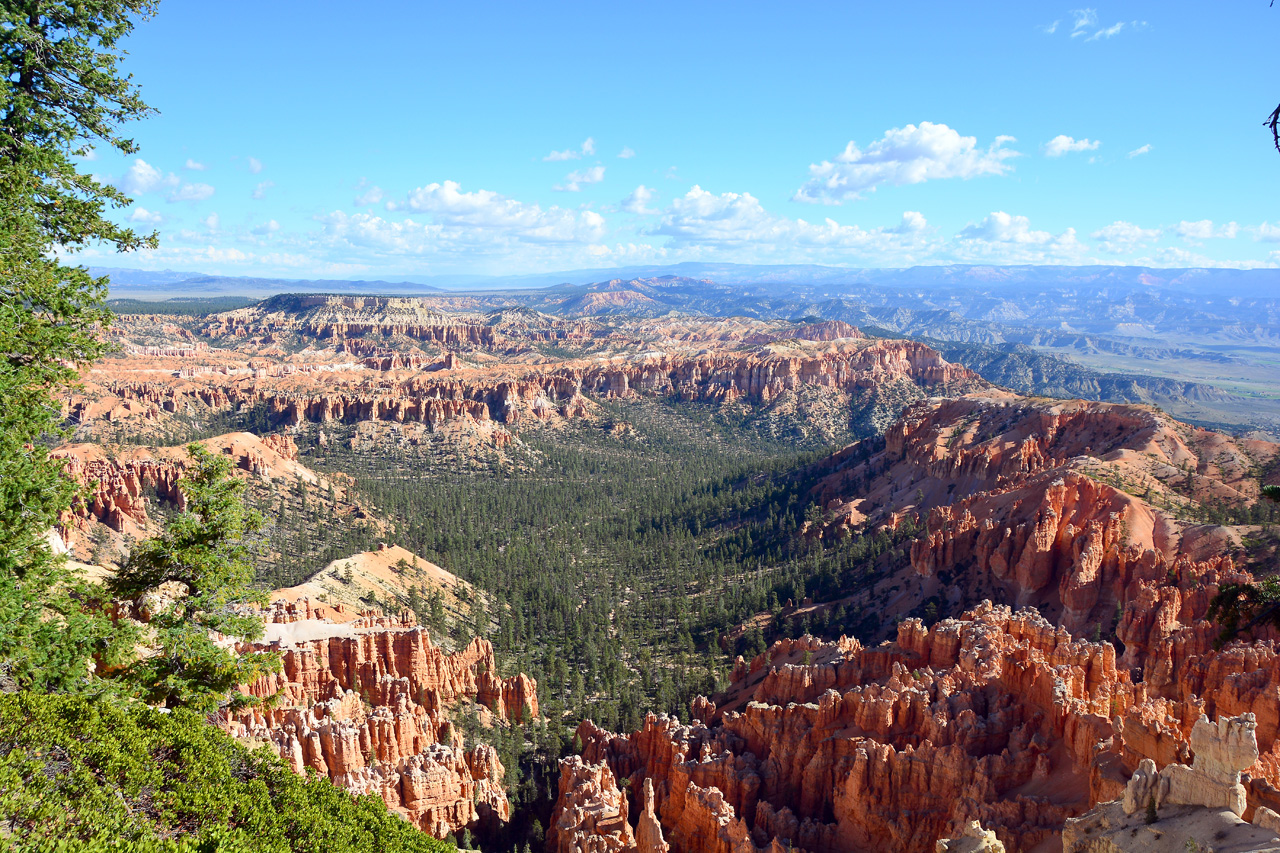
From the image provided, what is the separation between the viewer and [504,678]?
190ft

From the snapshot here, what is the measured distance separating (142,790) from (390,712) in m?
25.7

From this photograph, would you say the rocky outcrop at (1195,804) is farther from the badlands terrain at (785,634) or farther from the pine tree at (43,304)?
the pine tree at (43,304)

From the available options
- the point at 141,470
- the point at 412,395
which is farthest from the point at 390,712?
the point at 412,395

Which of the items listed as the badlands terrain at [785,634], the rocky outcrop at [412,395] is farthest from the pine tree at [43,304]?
the rocky outcrop at [412,395]

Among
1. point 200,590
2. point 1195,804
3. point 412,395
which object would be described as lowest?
point 412,395

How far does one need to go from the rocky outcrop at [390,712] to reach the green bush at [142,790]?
27.5 feet

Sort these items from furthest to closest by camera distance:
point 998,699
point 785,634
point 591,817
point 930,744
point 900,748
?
1. point 785,634
2. point 998,699
3. point 591,817
4. point 900,748
5. point 930,744

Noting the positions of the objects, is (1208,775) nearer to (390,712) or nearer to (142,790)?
(142,790)

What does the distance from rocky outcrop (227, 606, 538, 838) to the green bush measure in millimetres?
8372

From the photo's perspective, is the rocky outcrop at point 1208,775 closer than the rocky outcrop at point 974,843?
Yes

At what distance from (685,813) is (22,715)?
82.0 feet

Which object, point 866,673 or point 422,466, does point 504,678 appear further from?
point 422,466

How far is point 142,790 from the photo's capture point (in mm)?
15414

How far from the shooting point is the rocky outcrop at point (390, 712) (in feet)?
114
